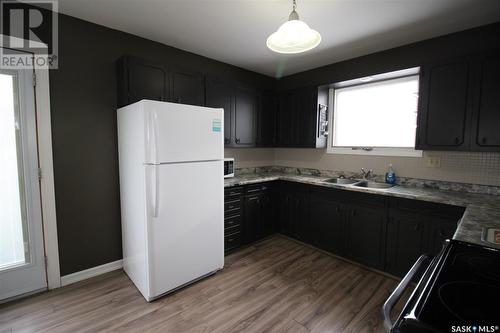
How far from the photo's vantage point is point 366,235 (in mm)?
2699

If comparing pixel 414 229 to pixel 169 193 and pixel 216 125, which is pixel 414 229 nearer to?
pixel 216 125

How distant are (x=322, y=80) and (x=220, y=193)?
2.30m

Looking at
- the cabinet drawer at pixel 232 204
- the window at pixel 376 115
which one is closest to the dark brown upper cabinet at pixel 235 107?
the cabinet drawer at pixel 232 204

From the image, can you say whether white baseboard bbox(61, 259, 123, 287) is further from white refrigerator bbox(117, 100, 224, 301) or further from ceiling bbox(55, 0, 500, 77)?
ceiling bbox(55, 0, 500, 77)

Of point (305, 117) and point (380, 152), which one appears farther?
point (305, 117)

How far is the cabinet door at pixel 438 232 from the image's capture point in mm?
2137

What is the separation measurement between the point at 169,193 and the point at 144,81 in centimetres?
125

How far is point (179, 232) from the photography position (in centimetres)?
223

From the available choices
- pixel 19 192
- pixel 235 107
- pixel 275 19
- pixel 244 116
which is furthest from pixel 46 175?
pixel 275 19

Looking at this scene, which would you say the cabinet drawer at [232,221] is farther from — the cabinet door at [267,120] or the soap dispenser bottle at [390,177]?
the soap dispenser bottle at [390,177]

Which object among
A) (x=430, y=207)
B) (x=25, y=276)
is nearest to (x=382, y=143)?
(x=430, y=207)

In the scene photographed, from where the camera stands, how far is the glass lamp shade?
1.54 m

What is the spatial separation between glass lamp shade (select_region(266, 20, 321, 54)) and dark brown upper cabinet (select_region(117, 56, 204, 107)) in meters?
1.44

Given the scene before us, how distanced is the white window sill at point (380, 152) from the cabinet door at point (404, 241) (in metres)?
0.84
